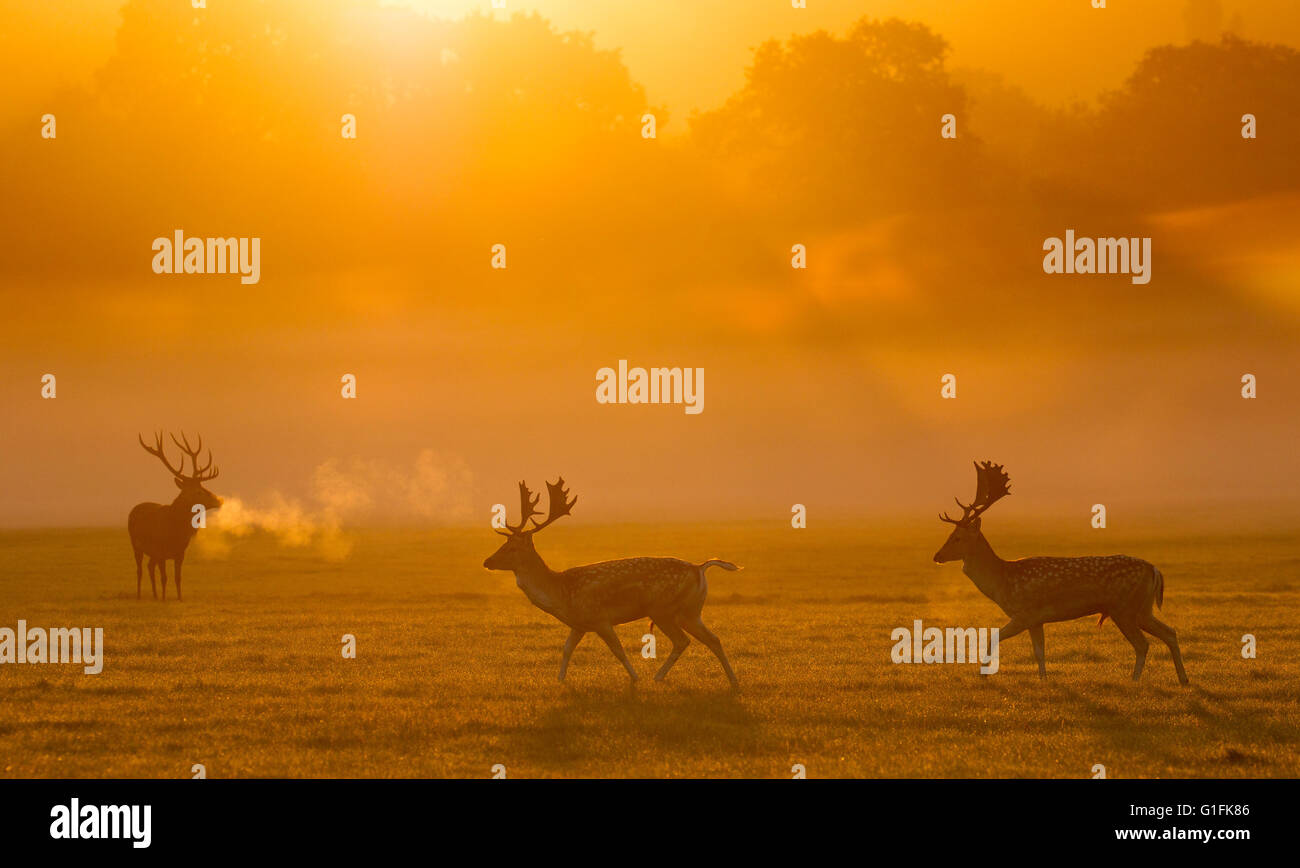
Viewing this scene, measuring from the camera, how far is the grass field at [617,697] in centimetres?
1434

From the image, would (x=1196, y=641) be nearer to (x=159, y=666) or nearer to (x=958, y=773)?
(x=958, y=773)

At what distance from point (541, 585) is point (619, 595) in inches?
42.4

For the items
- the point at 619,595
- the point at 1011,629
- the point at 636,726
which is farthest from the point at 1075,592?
the point at 636,726

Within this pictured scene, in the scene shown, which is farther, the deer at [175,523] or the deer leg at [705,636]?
the deer at [175,523]

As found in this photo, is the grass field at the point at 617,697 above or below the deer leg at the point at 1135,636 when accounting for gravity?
below

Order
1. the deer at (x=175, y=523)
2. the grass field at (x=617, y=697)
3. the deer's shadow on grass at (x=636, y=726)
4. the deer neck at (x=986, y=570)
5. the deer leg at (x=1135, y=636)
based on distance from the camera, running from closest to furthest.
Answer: the grass field at (x=617, y=697) < the deer's shadow on grass at (x=636, y=726) < the deer leg at (x=1135, y=636) < the deer neck at (x=986, y=570) < the deer at (x=175, y=523)

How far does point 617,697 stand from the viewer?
58.4 feet

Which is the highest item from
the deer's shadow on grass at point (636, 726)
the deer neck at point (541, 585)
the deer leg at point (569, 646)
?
the deer neck at point (541, 585)

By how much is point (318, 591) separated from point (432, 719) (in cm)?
2343

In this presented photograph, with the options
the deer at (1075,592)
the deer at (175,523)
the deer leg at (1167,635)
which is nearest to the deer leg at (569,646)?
the deer at (1075,592)

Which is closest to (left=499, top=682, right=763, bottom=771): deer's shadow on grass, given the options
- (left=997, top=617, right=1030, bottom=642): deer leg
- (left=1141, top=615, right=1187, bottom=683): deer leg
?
(left=997, top=617, right=1030, bottom=642): deer leg

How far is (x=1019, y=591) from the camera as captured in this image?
1900 centimetres

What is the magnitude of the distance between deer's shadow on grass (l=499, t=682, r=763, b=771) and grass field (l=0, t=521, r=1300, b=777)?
0.05m

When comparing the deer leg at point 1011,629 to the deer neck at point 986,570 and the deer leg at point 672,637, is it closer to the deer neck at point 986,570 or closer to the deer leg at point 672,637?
the deer neck at point 986,570
